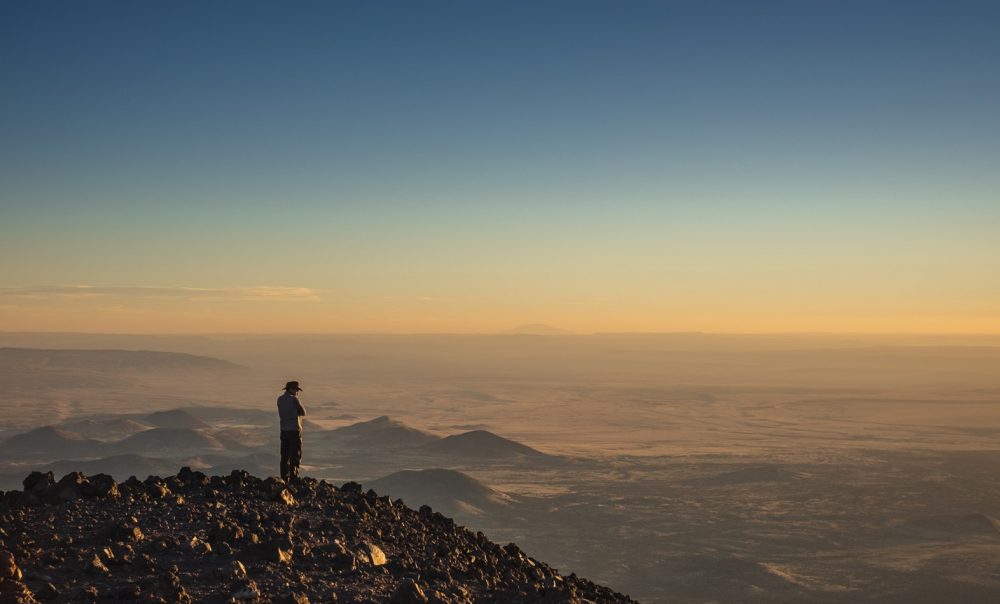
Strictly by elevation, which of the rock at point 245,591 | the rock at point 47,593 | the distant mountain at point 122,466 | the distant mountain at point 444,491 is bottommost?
the distant mountain at point 122,466

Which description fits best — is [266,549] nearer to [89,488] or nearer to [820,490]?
[89,488]

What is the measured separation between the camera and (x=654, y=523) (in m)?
113

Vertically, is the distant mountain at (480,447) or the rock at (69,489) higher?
the rock at (69,489)

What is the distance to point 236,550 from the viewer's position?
34.5 feet

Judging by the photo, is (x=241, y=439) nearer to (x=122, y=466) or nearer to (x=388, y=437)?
(x=388, y=437)

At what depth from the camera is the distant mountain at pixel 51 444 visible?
547 feet

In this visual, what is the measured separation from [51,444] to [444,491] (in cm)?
9247

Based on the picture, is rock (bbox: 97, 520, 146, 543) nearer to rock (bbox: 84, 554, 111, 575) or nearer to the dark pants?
rock (bbox: 84, 554, 111, 575)

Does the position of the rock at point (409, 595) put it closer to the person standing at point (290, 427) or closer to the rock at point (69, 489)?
the rock at point (69, 489)

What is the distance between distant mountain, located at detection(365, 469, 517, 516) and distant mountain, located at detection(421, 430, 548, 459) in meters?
41.8

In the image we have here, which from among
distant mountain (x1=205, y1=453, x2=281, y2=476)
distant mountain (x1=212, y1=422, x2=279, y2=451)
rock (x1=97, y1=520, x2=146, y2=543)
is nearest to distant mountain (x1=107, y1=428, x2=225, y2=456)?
distant mountain (x1=212, y1=422, x2=279, y2=451)

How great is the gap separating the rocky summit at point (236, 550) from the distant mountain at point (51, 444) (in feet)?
549

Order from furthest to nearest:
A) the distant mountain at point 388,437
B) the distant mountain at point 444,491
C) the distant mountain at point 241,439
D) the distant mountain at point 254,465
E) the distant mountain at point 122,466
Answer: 1. the distant mountain at point 388,437
2. the distant mountain at point 241,439
3. the distant mountain at point 254,465
4. the distant mountain at point 122,466
5. the distant mountain at point 444,491

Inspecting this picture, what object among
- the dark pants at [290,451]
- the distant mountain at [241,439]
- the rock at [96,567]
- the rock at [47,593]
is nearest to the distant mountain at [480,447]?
the distant mountain at [241,439]
